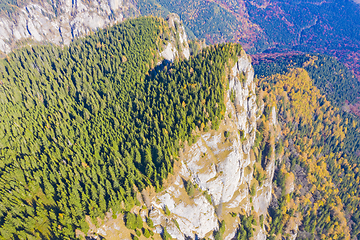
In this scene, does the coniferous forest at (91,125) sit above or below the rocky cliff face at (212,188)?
A: above

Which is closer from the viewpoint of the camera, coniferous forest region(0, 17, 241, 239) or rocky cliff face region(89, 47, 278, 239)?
coniferous forest region(0, 17, 241, 239)

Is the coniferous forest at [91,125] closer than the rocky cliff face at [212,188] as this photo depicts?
Yes

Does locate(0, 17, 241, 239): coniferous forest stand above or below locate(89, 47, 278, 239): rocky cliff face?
above

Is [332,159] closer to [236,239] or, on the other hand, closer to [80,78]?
[236,239]

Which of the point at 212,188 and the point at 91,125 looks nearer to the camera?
the point at 212,188
